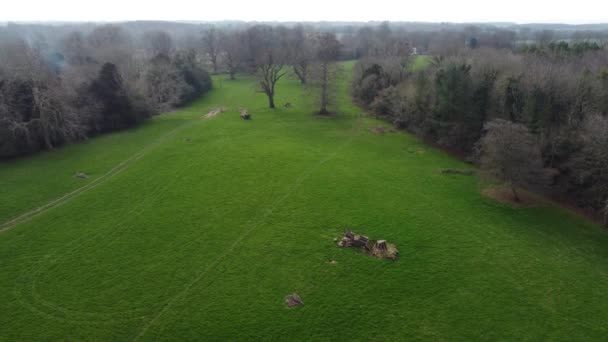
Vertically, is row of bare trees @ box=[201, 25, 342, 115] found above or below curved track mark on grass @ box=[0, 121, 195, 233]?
above

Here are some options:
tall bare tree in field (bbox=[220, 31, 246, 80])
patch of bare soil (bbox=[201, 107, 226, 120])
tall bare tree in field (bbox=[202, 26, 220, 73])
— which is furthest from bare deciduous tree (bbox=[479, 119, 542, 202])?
tall bare tree in field (bbox=[202, 26, 220, 73])

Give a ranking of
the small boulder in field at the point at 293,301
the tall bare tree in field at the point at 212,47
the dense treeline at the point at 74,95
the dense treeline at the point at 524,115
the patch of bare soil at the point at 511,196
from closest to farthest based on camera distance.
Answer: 1. the small boulder in field at the point at 293,301
2. the dense treeline at the point at 524,115
3. the patch of bare soil at the point at 511,196
4. the dense treeline at the point at 74,95
5. the tall bare tree in field at the point at 212,47

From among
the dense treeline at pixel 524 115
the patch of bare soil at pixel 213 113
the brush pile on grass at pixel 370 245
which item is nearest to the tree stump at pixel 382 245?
the brush pile on grass at pixel 370 245

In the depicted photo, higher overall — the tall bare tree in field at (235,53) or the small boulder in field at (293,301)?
the tall bare tree in field at (235,53)

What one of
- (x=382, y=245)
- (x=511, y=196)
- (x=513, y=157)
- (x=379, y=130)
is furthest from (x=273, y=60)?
(x=382, y=245)

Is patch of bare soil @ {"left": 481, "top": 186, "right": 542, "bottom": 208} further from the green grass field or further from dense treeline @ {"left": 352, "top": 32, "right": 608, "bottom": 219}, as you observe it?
dense treeline @ {"left": 352, "top": 32, "right": 608, "bottom": 219}

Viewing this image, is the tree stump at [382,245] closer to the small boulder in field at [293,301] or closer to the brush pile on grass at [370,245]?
the brush pile on grass at [370,245]

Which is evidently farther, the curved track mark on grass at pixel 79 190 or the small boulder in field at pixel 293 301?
the curved track mark on grass at pixel 79 190

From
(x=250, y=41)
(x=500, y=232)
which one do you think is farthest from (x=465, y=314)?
(x=250, y=41)
